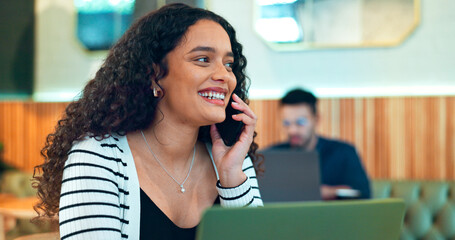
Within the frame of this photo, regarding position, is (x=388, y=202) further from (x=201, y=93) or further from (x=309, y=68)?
(x=309, y=68)

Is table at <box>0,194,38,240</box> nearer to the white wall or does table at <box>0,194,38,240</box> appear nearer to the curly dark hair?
the white wall

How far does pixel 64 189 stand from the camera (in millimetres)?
1367

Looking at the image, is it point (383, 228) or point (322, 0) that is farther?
point (322, 0)

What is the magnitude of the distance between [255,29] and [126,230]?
2965 millimetres

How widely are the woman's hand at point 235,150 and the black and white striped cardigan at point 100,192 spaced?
11.6 inches

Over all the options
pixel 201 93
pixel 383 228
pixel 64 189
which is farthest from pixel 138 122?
pixel 383 228

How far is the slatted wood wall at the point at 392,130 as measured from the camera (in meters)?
3.73

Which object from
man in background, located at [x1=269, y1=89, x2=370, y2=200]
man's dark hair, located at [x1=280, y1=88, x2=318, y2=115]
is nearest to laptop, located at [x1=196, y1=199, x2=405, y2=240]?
man in background, located at [x1=269, y1=89, x2=370, y2=200]

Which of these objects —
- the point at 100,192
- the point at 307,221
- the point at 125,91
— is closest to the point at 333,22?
the point at 125,91

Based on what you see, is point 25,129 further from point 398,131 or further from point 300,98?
point 398,131

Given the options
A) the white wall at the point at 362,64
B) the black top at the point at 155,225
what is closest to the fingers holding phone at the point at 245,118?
the black top at the point at 155,225

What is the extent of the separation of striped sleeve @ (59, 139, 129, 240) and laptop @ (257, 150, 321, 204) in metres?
1.12

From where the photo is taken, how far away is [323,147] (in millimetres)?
3463

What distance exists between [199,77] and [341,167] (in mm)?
2067
